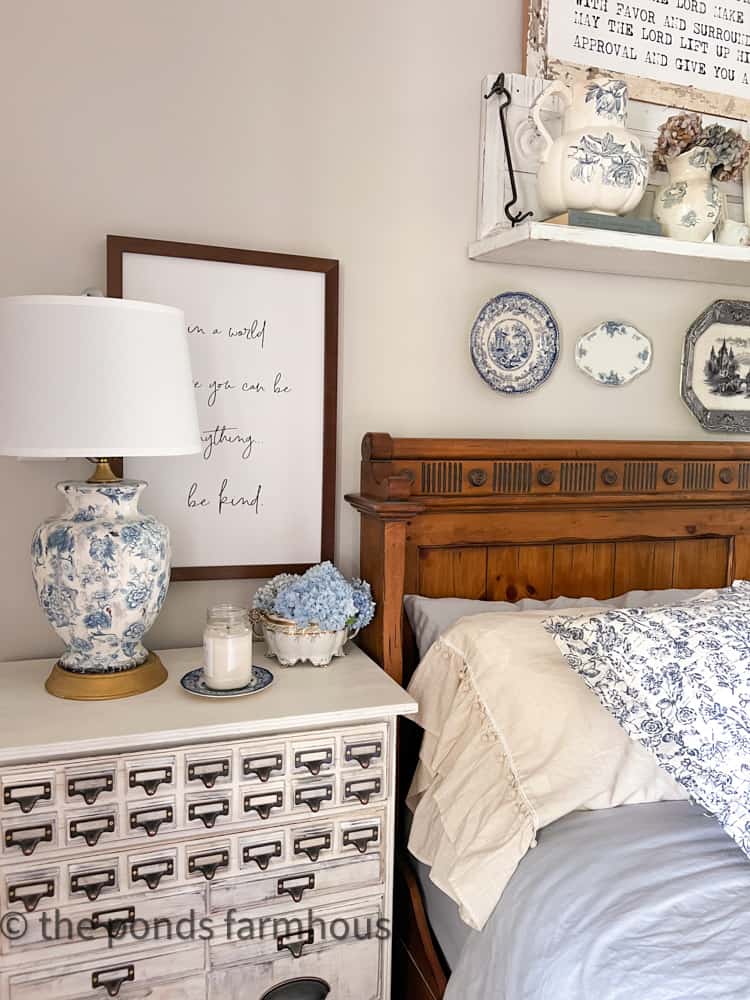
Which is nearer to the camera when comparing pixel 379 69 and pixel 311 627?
pixel 311 627

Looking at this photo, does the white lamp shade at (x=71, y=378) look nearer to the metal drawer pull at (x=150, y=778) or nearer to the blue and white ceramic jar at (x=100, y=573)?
the blue and white ceramic jar at (x=100, y=573)

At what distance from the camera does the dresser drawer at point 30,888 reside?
116cm

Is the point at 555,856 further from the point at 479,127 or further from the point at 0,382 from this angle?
the point at 479,127

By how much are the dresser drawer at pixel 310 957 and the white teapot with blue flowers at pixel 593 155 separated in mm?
1431

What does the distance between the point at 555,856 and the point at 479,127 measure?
4.90ft

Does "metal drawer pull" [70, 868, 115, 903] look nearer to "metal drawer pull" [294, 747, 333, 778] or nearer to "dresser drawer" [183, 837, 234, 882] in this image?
"dresser drawer" [183, 837, 234, 882]

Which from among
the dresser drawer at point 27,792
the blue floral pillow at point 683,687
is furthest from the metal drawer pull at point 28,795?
the blue floral pillow at point 683,687

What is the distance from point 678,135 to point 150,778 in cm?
171

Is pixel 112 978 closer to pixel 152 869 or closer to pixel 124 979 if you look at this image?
pixel 124 979

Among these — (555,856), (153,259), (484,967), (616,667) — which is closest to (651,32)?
(153,259)

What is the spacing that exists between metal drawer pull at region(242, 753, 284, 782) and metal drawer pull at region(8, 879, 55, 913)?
13.1 inches

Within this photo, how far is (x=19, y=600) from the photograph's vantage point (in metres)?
1.50

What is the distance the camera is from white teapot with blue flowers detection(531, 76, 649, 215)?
5.08 ft

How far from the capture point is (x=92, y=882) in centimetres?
120
